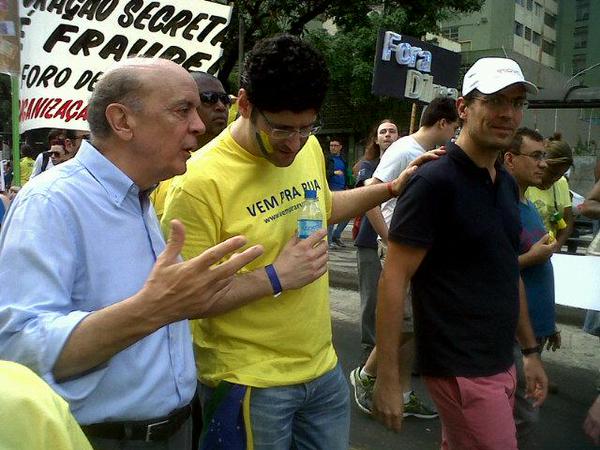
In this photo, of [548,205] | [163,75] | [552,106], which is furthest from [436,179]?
[552,106]

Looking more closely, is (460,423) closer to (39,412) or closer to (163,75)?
(163,75)

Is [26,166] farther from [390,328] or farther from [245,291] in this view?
[245,291]

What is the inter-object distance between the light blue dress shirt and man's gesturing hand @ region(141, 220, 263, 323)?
0.63 feet

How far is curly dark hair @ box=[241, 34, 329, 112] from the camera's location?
1912 mm

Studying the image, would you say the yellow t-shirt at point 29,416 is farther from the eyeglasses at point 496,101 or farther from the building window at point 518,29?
the building window at point 518,29

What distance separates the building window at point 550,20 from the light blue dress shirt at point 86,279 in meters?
50.8

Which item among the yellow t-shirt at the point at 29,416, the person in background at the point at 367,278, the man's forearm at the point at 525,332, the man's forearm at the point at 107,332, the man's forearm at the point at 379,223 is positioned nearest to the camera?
the yellow t-shirt at the point at 29,416

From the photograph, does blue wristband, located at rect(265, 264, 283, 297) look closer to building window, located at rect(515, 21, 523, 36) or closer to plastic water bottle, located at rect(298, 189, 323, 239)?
plastic water bottle, located at rect(298, 189, 323, 239)

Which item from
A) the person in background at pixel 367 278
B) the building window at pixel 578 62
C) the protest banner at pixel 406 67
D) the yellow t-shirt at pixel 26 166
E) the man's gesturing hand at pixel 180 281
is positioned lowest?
the person in background at pixel 367 278

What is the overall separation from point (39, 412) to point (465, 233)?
1727mm

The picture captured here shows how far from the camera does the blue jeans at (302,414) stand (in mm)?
1968

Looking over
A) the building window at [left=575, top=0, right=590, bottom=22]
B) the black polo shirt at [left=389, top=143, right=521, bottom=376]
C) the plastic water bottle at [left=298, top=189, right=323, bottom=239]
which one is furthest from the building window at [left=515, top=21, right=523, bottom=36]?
the plastic water bottle at [left=298, top=189, right=323, bottom=239]

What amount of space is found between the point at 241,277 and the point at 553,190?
3.40 m

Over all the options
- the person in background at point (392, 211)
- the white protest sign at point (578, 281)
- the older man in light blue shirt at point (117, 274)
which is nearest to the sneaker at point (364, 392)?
the person in background at point (392, 211)
